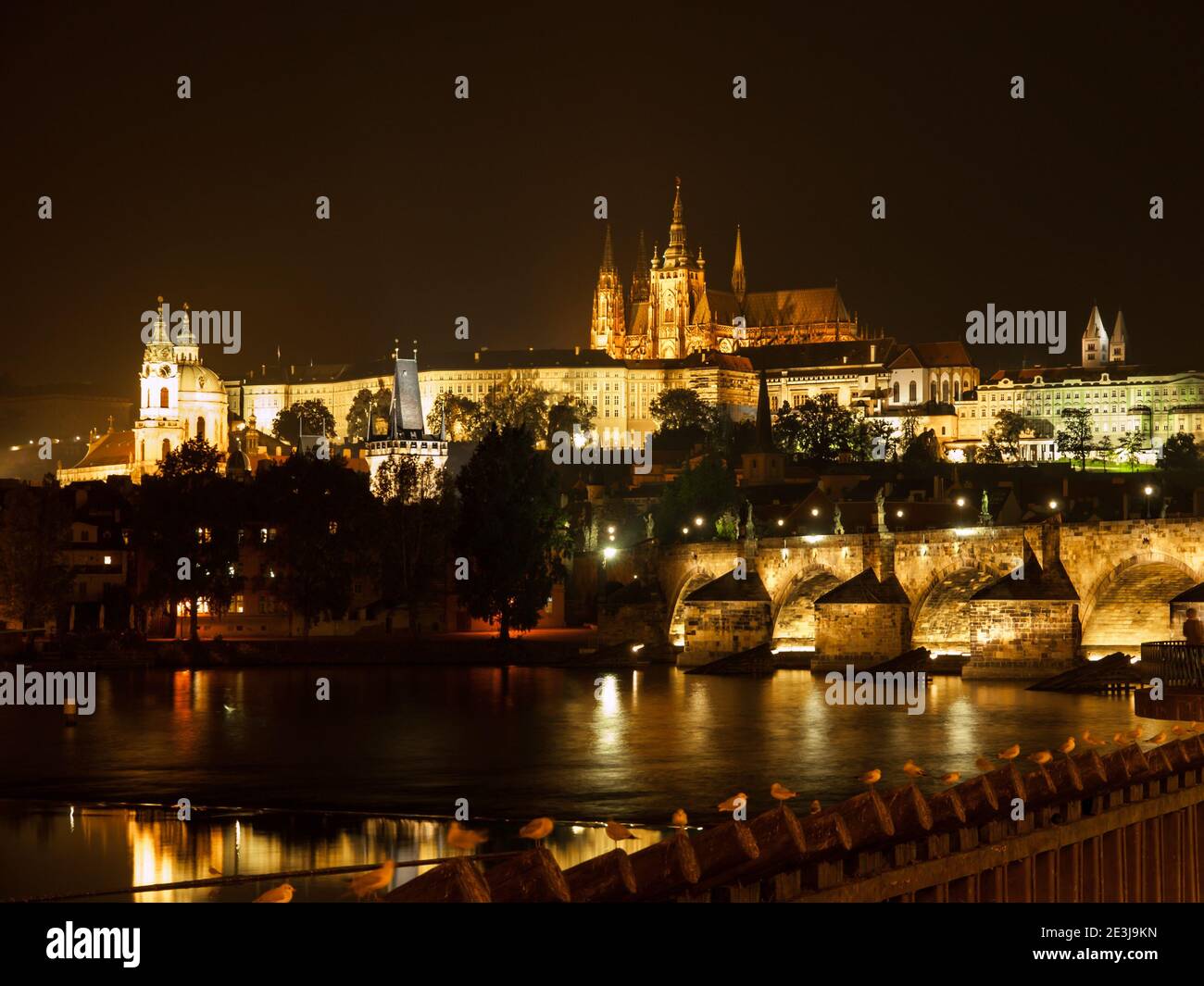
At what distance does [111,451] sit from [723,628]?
94.7 m

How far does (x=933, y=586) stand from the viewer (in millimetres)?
62344

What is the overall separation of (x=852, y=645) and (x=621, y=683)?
25.2 feet

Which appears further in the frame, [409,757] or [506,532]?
[506,532]

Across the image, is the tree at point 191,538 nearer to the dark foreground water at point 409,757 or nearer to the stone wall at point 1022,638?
the dark foreground water at point 409,757

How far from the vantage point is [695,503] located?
95.6m

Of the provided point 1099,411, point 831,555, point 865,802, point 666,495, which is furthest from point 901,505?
point 1099,411

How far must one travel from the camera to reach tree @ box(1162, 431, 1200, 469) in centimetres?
15750

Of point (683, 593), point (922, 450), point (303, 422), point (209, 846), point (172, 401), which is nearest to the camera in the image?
point (209, 846)

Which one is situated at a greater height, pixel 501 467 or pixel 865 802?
pixel 501 467

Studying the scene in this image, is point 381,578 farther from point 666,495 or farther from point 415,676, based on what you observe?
point 666,495

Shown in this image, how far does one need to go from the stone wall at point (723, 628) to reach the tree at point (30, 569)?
23069mm

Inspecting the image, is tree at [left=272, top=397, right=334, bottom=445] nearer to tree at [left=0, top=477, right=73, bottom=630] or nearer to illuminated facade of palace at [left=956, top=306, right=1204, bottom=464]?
illuminated facade of palace at [left=956, top=306, right=1204, bottom=464]

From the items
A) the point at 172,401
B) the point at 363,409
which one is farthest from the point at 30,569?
the point at 363,409

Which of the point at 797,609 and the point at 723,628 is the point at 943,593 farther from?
the point at 723,628
